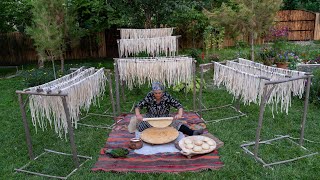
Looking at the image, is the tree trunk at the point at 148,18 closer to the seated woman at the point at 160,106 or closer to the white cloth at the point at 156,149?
the seated woman at the point at 160,106

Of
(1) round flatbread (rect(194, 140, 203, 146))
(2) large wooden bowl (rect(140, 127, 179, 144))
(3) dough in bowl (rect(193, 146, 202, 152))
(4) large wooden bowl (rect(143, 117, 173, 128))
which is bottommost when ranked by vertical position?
(3) dough in bowl (rect(193, 146, 202, 152))

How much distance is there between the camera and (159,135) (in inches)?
180

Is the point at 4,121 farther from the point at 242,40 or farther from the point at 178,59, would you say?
the point at 242,40

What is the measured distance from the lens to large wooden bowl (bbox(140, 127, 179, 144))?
4.43 m

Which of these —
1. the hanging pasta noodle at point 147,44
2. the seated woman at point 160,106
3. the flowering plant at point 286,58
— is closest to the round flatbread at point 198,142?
the seated woman at point 160,106

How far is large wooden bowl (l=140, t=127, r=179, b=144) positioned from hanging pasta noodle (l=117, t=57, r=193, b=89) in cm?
134

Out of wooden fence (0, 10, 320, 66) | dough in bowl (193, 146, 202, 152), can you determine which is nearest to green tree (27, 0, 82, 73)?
wooden fence (0, 10, 320, 66)

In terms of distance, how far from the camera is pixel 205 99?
7.03 metres

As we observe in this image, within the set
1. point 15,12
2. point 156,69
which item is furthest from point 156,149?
point 15,12

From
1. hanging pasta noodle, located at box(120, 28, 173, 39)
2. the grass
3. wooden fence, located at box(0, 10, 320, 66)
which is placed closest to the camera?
the grass

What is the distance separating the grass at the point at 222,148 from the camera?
3.81m

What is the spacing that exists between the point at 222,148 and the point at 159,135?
100cm

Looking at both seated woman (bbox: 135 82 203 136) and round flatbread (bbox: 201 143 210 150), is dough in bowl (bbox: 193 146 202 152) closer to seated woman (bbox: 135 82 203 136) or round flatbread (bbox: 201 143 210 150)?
round flatbread (bbox: 201 143 210 150)

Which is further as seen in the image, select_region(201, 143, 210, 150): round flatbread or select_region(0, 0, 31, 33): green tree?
select_region(0, 0, 31, 33): green tree
